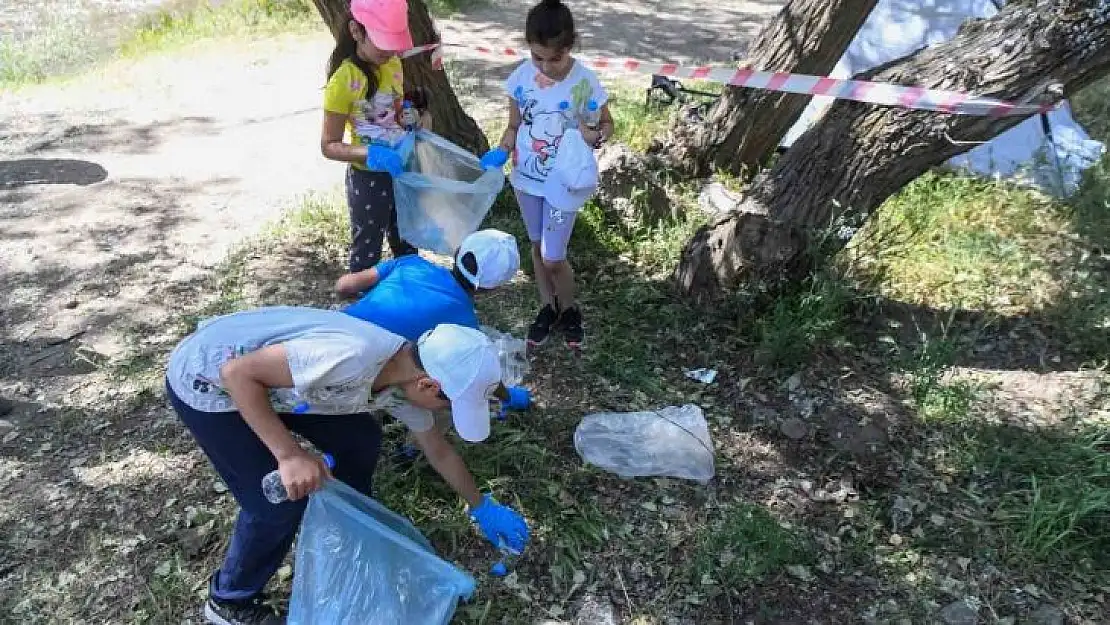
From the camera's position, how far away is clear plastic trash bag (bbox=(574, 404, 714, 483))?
8.29 feet

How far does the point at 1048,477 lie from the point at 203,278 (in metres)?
3.63

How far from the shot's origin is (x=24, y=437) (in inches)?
108

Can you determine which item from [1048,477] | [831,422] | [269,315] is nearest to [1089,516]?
[1048,477]

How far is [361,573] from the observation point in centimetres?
189

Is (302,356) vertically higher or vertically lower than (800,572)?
higher

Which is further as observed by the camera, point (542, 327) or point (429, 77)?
point (429, 77)

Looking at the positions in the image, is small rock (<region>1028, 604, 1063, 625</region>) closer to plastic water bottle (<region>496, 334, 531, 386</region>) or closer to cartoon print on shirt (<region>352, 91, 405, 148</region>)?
plastic water bottle (<region>496, 334, 531, 386</region>)

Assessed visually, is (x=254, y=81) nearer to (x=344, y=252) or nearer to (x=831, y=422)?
(x=344, y=252)

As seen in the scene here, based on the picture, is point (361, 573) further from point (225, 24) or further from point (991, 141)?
point (225, 24)

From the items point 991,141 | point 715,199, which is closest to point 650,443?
point 715,199

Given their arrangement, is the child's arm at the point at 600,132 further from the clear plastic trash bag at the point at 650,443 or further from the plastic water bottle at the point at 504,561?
the plastic water bottle at the point at 504,561

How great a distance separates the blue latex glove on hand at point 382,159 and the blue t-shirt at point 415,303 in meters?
0.75

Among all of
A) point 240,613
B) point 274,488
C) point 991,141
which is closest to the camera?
point 274,488

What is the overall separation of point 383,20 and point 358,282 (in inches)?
36.4
